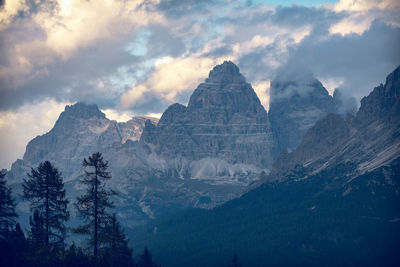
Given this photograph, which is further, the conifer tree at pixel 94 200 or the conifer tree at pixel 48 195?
the conifer tree at pixel 48 195

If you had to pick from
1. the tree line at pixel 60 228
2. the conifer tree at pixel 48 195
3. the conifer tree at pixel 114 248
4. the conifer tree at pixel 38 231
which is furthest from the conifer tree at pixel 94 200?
the conifer tree at pixel 38 231

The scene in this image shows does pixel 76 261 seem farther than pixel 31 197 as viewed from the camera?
No

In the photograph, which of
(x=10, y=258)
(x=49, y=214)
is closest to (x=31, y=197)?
(x=49, y=214)

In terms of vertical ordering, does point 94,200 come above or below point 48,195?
below

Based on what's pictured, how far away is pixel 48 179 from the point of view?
98.4 metres

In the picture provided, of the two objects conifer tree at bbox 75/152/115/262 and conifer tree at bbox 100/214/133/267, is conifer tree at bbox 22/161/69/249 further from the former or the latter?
conifer tree at bbox 100/214/133/267

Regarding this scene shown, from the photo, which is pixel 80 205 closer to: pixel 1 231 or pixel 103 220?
pixel 103 220

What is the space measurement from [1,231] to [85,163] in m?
20.6

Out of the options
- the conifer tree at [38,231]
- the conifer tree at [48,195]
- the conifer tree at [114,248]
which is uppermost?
the conifer tree at [48,195]

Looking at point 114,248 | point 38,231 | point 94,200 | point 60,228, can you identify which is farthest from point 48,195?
point 114,248

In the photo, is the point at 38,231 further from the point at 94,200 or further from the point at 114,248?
the point at 114,248

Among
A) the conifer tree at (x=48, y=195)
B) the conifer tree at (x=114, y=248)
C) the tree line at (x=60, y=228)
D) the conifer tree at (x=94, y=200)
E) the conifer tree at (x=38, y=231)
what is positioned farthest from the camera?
the conifer tree at (x=48, y=195)

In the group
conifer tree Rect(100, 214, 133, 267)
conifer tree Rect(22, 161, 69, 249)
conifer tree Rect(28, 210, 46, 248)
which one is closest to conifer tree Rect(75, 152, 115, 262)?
conifer tree Rect(100, 214, 133, 267)

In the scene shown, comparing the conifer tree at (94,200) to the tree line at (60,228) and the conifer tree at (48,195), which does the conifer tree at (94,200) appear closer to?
the tree line at (60,228)
